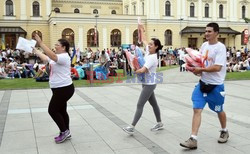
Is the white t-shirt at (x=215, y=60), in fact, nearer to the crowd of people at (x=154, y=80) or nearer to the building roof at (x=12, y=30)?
the crowd of people at (x=154, y=80)

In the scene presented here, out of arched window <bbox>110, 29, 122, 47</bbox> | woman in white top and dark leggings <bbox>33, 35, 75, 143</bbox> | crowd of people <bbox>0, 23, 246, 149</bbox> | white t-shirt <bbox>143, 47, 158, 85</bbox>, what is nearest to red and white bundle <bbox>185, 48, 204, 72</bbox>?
crowd of people <bbox>0, 23, 246, 149</bbox>

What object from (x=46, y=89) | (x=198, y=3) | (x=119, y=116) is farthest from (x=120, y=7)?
(x=119, y=116)

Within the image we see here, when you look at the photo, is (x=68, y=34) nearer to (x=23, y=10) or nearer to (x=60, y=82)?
(x=23, y=10)

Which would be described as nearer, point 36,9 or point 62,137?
point 62,137

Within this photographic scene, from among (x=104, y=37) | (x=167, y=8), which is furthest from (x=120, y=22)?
(x=167, y=8)

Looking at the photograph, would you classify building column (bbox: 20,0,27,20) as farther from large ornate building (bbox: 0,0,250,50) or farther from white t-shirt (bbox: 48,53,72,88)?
white t-shirt (bbox: 48,53,72,88)

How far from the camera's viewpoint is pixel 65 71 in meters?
5.48

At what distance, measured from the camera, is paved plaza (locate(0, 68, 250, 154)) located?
5.28 meters

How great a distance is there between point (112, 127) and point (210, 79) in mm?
2381

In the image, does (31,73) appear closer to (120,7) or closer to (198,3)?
(198,3)

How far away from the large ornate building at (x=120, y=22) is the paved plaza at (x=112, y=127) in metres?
33.4

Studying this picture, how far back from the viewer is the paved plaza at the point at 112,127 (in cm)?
528

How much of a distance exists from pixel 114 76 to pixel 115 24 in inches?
1066

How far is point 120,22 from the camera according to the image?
45.5 metres
